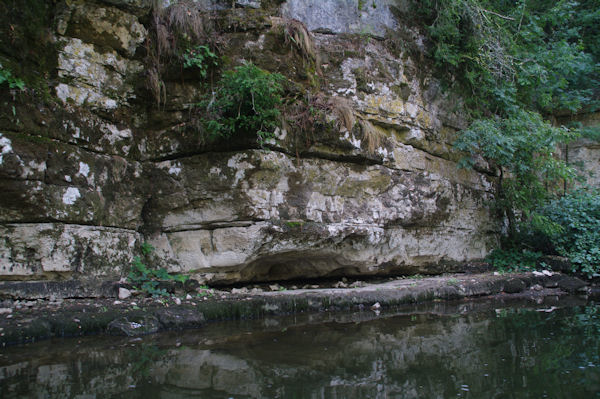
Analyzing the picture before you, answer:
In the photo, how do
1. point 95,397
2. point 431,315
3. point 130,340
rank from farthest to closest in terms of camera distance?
point 431,315 < point 130,340 < point 95,397

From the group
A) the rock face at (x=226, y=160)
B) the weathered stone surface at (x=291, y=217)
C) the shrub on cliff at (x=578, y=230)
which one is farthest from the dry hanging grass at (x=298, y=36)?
the shrub on cliff at (x=578, y=230)

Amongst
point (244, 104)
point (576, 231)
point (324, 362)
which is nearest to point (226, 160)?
point (244, 104)

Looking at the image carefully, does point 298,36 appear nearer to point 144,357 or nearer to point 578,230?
point 144,357

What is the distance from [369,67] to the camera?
775 centimetres

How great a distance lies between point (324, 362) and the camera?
3314mm

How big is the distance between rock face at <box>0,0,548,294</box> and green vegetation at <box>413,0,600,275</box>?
2.23 feet

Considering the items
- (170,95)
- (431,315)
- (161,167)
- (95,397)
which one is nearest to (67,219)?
(161,167)

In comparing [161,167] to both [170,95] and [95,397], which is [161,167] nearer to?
[170,95]

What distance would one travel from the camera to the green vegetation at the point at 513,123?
8516 millimetres

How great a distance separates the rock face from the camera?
4895 millimetres

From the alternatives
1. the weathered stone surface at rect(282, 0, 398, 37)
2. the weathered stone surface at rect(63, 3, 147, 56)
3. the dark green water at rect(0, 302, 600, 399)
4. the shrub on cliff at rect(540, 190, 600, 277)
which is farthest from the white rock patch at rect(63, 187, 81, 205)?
the shrub on cliff at rect(540, 190, 600, 277)

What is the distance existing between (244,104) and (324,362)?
382 centimetres

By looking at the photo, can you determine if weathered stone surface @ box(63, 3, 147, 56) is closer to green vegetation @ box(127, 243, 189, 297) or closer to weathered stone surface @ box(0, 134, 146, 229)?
weathered stone surface @ box(0, 134, 146, 229)

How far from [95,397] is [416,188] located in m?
6.51
